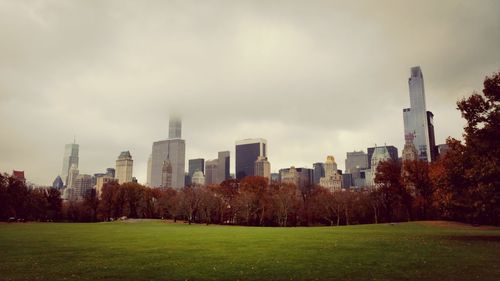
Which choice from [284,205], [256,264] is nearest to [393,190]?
[284,205]

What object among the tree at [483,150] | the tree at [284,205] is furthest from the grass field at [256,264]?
the tree at [284,205]

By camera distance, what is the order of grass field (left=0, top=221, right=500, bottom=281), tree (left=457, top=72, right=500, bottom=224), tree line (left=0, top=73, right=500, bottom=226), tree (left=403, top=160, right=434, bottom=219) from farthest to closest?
tree line (left=0, top=73, right=500, bottom=226)
tree (left=403, top=160, right=434, bottom=219)
tree (left=457, top=72, right=500, bottom=224)
grass field (left=0, top=221, right=500, bottom=281)

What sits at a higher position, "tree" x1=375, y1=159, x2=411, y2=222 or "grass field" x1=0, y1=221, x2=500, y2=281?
"tree" x1=375, y1=159, x2=411, y2=222

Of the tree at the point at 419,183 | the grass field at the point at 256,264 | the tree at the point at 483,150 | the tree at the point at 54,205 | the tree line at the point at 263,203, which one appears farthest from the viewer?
the tree at the point at 54,205

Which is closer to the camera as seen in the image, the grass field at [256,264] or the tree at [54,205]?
the grass field at [256,264]

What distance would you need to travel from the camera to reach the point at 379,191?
100375mm

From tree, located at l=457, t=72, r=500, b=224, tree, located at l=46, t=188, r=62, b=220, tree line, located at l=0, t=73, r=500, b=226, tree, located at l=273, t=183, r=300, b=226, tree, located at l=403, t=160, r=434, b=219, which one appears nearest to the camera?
tree, located at l=457, t=72, r=500, b=224

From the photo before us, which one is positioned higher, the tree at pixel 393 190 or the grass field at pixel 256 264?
the tree at pixel 393 190

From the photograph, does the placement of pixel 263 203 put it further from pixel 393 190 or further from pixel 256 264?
pixel 256 264

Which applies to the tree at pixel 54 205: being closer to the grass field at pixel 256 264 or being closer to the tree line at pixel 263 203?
the tree line at pixel 263 203

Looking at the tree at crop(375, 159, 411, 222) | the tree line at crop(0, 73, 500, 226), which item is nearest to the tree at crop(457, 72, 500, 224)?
the tree line at crop(0, 73, 500, 226)

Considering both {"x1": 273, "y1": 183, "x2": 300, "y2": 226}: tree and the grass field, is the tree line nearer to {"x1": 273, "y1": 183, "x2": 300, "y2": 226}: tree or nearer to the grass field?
{"x1": 273, "y1": 183, "x2": 300, "y2": 226}: tree

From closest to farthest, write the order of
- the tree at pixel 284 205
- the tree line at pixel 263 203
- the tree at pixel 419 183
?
the tree at pixel 419 183, the tree line at pixel 263 203, the tree at pixel 284 205

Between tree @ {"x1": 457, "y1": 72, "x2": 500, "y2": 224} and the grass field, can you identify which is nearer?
the grass field
